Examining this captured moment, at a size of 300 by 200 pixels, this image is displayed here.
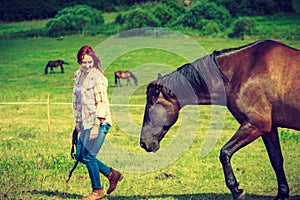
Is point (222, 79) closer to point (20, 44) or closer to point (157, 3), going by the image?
point (20, 44)

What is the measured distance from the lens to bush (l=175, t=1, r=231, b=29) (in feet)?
153

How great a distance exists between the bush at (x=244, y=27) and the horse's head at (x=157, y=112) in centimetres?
3492

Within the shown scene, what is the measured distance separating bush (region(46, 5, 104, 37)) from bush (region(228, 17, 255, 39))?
12054mm

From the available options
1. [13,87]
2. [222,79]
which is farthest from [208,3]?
[222,79]

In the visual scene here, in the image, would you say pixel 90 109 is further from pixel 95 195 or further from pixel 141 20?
pixel 141 20

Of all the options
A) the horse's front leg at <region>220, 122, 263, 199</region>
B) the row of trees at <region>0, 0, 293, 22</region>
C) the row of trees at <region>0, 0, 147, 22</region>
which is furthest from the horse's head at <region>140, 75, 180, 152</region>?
the row of trees at <region>0, 0, 147, 22</region>

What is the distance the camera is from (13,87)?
30.7m

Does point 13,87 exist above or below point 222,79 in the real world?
below

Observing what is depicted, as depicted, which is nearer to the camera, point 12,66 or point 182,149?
point 182,149

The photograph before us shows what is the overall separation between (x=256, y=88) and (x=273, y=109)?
369 millimetres

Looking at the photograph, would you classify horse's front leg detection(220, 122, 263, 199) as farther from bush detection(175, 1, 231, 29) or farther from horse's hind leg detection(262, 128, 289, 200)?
bush detection(175, 1, 231, 29)

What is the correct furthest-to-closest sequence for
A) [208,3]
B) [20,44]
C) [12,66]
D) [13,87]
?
[208,3]
[20,44]
[12,66]
[13,87]

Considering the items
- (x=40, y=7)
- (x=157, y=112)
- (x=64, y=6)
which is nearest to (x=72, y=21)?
(x=40, y=7)

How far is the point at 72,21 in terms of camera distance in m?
47.7
